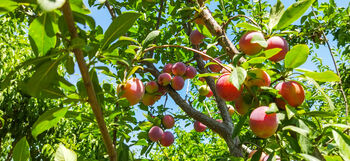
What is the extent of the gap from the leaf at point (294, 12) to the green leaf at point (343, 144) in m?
0.31

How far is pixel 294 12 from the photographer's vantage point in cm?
70

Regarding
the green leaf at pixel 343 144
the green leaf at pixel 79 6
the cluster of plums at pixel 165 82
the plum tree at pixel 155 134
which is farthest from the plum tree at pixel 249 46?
the plum tree at pixel 155 134

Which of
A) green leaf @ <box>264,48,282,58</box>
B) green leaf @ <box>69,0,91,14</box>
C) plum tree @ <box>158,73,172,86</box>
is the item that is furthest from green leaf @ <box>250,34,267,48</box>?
plum tree @ <box>158,73,172,86</box>

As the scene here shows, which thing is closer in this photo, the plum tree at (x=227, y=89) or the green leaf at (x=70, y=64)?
the green leaf at (x=70, y=64)

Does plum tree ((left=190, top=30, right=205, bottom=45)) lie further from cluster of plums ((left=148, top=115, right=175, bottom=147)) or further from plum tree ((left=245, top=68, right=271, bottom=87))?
plum tree ((left=245, top=68, right=271, bottom=87))

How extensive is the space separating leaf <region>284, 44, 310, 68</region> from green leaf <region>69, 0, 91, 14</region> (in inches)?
20.0

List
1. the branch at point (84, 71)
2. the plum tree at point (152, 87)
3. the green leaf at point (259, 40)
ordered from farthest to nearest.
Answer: the plum tree at point (152, 87) → the green leaf at point (259, 40) → the branch at point (84, 71)

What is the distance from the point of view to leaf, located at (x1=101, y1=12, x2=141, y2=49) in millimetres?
560

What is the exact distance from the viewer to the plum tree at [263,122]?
68 centimetres

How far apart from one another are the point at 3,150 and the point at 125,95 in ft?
16.6

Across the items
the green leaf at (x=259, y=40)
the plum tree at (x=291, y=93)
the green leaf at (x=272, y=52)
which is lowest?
the plum tree at (x=291, y=93)

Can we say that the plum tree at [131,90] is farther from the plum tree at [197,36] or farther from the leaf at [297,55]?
the plum tree at [197,36]

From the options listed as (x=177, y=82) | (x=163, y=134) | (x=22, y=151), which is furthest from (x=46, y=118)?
(x=163, y=134)

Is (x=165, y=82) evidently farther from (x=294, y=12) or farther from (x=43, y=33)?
(x=43, y=33)
